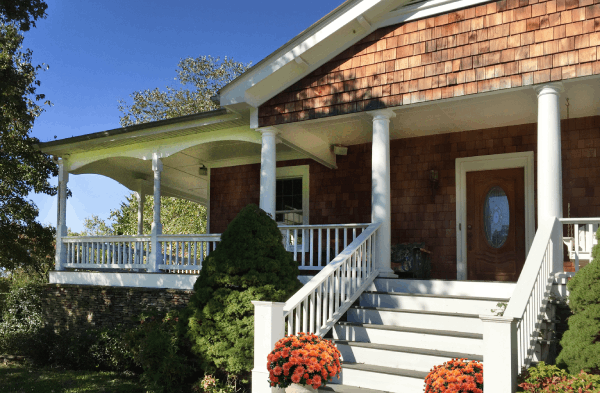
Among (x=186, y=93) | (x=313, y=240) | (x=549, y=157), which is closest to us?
(x=549, y=157)

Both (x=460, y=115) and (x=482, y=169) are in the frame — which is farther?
(x=482, y=169)

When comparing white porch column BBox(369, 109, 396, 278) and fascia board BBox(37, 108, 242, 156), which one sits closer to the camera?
white porch column BBox(369, 109, 396, 278)

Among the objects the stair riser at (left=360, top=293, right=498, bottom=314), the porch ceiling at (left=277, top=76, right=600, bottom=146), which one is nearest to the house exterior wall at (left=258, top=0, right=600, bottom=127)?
the porch ceiling at (left=277, top=76, right=600, bottom=146)

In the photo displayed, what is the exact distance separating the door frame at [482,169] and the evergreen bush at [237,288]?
3502 mm

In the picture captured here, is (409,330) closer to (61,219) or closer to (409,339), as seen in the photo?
(409,339)

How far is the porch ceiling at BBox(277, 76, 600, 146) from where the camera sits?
22.5 ft

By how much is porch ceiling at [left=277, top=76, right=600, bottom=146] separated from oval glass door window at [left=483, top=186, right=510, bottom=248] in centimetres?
116

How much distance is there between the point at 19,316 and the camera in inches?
446

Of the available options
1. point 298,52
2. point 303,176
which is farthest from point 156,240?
point 298,52

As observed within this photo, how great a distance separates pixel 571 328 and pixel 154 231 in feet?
22.4

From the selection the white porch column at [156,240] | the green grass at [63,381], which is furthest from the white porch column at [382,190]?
the white porch column at [156,240]

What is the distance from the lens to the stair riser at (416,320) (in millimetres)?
5703

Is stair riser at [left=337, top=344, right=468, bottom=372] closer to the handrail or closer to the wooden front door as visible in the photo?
A: the handrail

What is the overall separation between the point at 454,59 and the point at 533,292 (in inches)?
131
